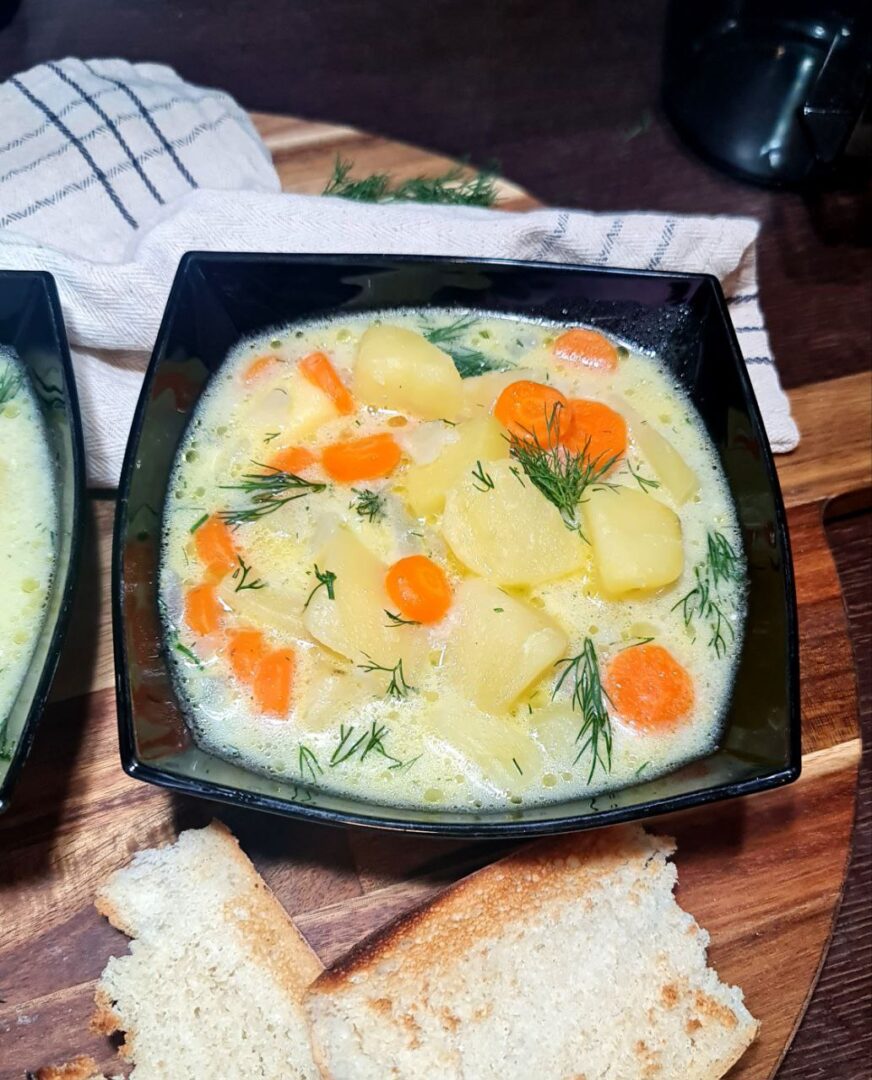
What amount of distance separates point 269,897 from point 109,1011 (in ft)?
1.19

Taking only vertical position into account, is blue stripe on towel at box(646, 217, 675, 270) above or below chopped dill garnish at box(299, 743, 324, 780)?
above

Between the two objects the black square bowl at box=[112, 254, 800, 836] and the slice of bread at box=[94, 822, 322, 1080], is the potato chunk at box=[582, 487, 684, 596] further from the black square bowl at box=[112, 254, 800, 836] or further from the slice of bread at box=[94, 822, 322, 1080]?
the slice of bread at box=[94, 822, 322, 1080]

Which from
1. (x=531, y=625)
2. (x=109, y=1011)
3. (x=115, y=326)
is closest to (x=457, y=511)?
(x=531, y=625)

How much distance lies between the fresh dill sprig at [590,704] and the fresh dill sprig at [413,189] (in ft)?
5.22

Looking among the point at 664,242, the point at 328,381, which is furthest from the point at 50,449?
the point at 664,242

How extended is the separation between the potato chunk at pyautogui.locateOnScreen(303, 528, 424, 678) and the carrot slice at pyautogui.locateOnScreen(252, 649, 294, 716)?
3.6 inches

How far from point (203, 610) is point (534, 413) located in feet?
2.97

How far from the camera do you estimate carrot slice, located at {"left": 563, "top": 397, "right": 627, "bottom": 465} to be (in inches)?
94.9

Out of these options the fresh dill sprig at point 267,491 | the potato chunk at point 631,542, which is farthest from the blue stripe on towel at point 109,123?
the potato chunk at point 631,542

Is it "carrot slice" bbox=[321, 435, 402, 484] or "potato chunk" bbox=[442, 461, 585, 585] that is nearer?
"potato chunk" bbox=[442, 461, 585, 585]

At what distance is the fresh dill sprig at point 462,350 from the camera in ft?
8.46

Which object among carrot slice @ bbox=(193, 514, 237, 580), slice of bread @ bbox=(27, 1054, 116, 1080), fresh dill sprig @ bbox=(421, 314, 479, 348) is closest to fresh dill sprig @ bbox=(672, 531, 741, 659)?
fresh dill sprig @ bbox=(421, 314, 479, 348)

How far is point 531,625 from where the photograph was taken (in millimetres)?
2057

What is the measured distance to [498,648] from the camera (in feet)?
6.70
